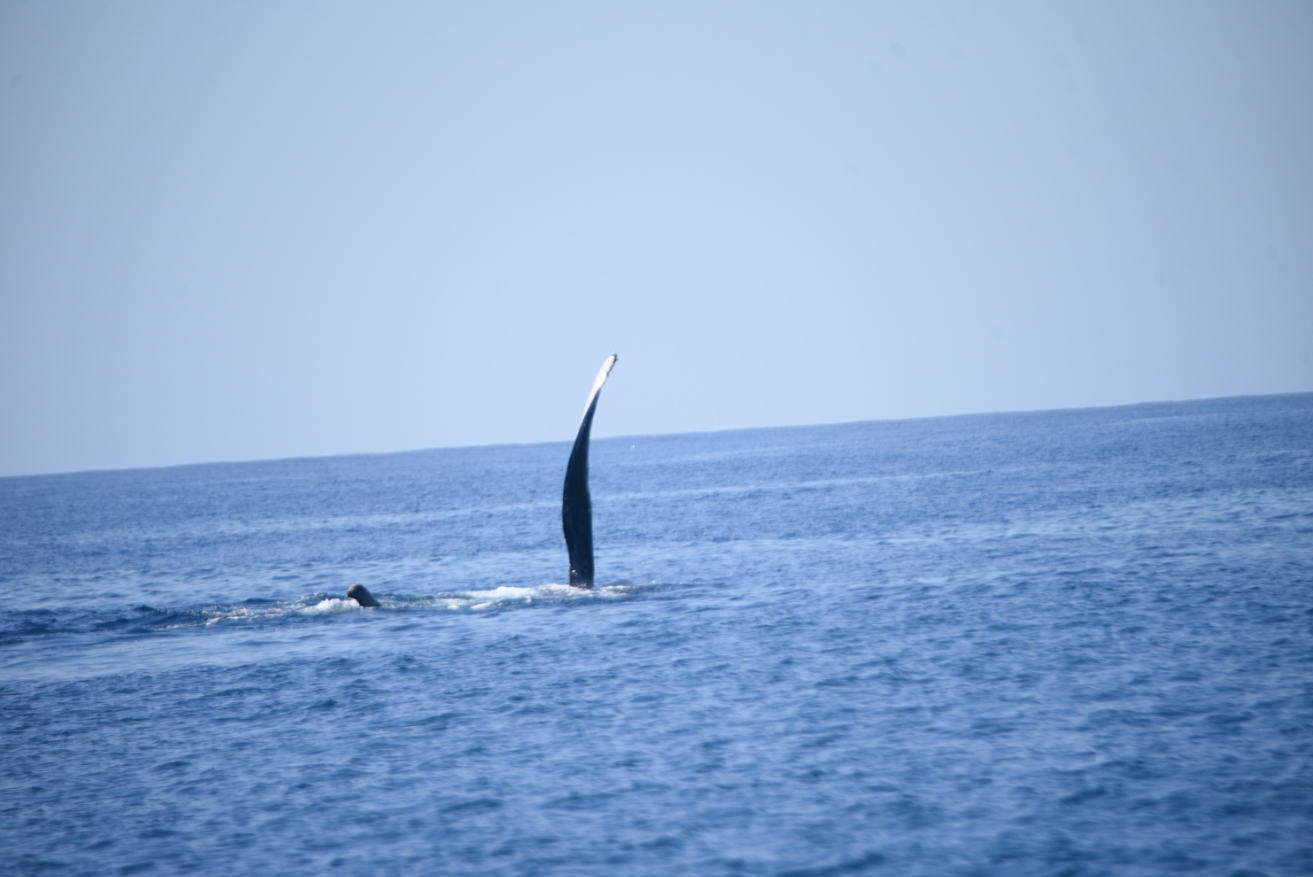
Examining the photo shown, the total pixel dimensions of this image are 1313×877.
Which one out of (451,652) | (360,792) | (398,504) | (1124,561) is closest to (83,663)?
(451,652)

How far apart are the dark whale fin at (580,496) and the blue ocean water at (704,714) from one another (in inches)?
64.4

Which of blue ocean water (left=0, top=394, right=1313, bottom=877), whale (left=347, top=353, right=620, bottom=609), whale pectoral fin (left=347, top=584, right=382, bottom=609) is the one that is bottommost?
blue ocean water (left=0, top=394, right=1313, bottom=877)

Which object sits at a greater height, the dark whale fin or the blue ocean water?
the dark whale fin

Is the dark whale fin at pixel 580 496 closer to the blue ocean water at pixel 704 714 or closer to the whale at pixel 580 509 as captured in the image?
the whale at pixel 580 509

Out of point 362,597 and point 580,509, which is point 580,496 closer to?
point 580,509

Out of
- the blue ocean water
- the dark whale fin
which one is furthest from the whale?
the blue ocean water

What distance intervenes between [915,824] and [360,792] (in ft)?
26.1

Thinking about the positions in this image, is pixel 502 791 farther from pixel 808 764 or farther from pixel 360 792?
pixel 808 764

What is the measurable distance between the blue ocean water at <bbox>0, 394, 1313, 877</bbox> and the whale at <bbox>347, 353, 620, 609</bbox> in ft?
3.02

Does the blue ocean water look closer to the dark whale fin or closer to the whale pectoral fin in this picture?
the whale pectoral fin

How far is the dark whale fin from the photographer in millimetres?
25469

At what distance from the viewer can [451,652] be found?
25.9 metres

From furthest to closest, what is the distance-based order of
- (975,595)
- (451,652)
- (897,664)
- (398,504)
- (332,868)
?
(398,504)
(975,595)
(451,652)
(897,664)
(332,868)

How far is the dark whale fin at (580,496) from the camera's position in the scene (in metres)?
25.5
